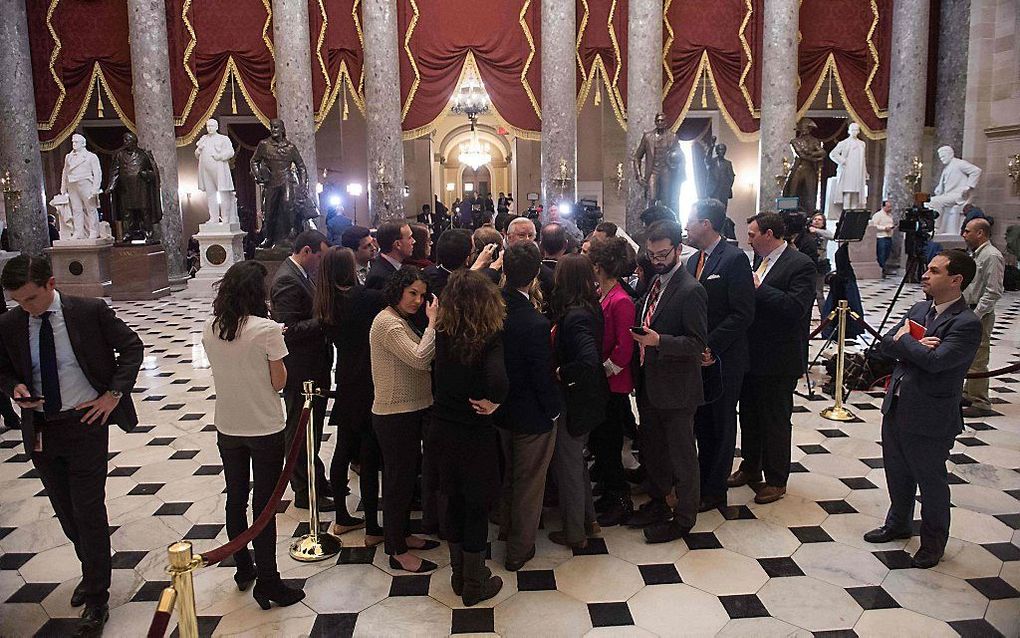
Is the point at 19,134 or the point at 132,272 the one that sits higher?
the point at 19,134

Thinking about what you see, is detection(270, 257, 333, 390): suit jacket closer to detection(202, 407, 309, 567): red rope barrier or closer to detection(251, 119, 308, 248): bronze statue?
detection(202, 407, 309, 567): red rope barrier

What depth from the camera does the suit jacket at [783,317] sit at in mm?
4129

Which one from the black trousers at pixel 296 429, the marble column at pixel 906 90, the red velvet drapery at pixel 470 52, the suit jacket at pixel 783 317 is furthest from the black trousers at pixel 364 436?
the marble column at pixel 906 90

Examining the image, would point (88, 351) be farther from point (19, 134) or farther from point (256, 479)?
point (19, 134)

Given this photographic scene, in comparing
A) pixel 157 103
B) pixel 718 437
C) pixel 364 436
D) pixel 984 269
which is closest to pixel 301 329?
pixel 364 436

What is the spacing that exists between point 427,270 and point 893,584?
8.64 ft

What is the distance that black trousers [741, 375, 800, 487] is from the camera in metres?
4.29

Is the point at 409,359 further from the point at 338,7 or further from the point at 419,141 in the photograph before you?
the point at 419,141

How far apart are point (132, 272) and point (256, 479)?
11433 millimetres

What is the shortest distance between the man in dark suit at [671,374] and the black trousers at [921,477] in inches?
36.8

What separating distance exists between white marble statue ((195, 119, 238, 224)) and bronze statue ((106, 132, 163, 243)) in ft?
2.65

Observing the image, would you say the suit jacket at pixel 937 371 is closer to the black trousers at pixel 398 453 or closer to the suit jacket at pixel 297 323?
the black trousers at pixel 398 453

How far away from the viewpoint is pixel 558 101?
14.4 meters

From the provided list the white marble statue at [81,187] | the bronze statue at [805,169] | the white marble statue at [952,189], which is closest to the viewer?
the white marble statue at [81,187]
